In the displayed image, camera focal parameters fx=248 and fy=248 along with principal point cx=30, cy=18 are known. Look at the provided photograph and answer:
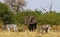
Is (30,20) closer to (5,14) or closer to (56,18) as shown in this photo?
(5,14)

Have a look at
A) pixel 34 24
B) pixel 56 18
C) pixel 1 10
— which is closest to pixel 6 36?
pixel 34 24

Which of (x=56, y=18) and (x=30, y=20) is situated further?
(x=56, y=18)

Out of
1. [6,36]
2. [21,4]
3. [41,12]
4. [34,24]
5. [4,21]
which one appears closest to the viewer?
[6,36]

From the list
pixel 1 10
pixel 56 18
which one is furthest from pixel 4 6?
pixel 56 18

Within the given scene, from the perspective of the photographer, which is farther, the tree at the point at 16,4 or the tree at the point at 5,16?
the tree at the point at 16,4

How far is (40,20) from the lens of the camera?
83.2ft

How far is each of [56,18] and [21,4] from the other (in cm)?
2137

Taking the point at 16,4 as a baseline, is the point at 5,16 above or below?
below

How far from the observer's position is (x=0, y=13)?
2462cm

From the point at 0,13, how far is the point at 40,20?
13.6 feet

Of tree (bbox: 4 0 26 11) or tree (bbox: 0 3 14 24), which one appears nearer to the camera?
tree (bbox: 0 3 14 24)

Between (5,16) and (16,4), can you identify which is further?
(16,4)

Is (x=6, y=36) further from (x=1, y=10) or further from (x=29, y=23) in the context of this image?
(x=1, y=10)

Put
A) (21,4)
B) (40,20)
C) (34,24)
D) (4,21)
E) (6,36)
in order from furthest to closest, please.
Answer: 1. (21,4)
2. (40,20)
3. (4,21)
4. (34,24)
5. (6,36)
